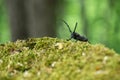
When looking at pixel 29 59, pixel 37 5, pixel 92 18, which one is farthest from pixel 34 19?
A: pixel 92 18

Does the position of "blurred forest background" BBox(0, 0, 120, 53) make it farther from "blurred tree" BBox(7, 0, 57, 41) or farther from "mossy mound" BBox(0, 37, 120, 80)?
"mossy mound" BBox(0, 37, 120, 80)

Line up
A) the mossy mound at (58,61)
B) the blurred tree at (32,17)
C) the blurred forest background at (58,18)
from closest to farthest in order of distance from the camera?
the mossy mound at (58,61) → the blurred tree at (32,17) → the blurred forest background at (58,18)

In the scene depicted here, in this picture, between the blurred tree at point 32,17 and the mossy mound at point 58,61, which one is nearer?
the mossy mound at point 58,61

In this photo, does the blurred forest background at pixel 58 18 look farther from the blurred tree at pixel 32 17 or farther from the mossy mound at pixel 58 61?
the mossy mound at pixel 58 61

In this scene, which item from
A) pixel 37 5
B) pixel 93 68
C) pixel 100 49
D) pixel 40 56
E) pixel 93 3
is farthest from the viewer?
pixel 93 3

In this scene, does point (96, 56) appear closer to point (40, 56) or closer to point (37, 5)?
point (40, 56)

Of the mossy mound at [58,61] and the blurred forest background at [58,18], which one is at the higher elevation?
the blurred forest background at [58,18]

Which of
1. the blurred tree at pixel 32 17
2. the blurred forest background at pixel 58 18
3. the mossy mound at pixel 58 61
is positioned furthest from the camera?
the blurred forest background at pixel 58 18

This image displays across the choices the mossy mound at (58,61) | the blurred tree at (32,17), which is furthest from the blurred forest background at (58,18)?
the mossy mound at (58,61)
